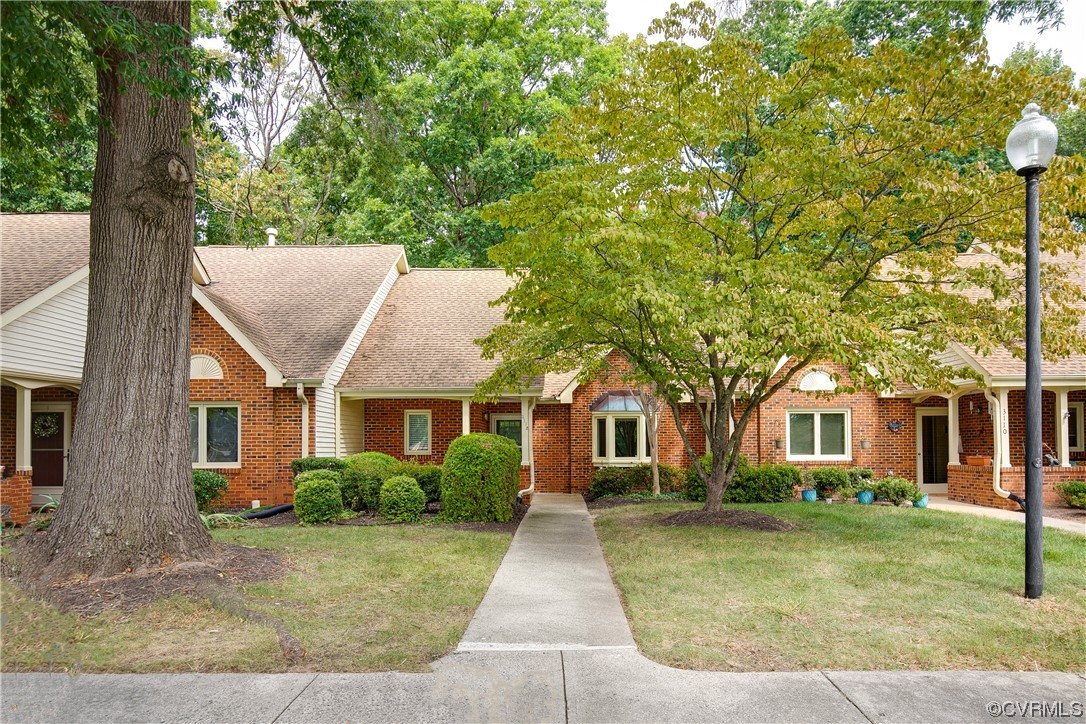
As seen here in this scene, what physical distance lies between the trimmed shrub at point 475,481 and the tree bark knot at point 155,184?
582 cm

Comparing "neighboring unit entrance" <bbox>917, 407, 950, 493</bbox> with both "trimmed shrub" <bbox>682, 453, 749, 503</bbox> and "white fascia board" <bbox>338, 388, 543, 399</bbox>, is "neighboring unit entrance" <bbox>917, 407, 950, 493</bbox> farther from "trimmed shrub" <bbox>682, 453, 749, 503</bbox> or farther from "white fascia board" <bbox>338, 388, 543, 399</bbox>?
"white fascia board" <bbox>338, 388, 543, 399</bbox>

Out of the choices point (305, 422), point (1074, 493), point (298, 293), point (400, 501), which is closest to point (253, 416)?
point (305, 422)

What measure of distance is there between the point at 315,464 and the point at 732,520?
743cm

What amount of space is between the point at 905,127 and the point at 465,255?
1846 cm

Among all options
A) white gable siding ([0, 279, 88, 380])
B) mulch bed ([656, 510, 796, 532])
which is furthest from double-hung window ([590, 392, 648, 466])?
white gable siding ([0, 279, 88, 380])

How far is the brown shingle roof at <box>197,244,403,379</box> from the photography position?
47.8ft

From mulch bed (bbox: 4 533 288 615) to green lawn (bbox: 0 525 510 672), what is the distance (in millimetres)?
157

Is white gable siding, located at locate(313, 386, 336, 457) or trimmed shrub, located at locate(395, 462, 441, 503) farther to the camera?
white gable siding, located at locate(313, 386, 336, 457)

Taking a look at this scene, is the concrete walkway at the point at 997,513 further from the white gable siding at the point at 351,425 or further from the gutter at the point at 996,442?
the white gable siding at the point at 351,425

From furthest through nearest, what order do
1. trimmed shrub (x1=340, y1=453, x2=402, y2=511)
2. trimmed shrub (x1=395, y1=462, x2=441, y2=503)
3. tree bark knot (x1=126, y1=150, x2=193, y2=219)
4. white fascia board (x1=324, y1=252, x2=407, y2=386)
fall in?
white fascia board (x1=324, y1=252, x2=407, y2=386)
trimmed shrub (x1=395, y1=462, x2=441, y2=503)
trimmed shrub (x1=340, y1=453, x2=402, y2=511)
tree bark knot (x1=126, y1=150, x2=193, y2=219)

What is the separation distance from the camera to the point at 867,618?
5.93 meters

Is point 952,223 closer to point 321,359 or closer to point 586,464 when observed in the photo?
point 586,464

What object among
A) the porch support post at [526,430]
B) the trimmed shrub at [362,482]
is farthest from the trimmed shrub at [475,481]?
the porch support post at [526,430]

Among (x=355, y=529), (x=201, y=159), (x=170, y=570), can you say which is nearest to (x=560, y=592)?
(x=170, y=570)
